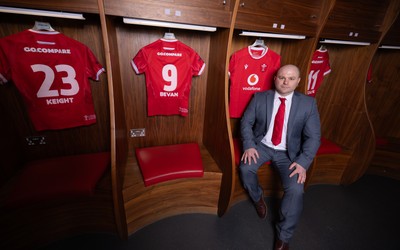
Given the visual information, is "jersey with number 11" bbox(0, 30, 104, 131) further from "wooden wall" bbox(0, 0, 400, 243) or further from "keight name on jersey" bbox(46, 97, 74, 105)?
"wooden wall" bbox(0, 0, 400, 243)

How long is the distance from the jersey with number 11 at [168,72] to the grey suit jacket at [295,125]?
0.61m

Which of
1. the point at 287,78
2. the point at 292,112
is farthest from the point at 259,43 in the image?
the point at 292,112

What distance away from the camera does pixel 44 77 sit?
1.36 metres

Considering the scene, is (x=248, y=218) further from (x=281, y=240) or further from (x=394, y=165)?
(x=394, y=165)

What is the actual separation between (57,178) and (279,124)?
175 centimetres

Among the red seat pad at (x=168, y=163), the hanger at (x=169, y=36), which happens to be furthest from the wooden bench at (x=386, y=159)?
the hanger at (x=169, y=36)

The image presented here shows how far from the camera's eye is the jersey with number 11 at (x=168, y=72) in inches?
61.6

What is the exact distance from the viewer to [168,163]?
1.55 meters

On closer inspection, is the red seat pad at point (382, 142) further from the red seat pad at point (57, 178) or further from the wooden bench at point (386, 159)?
the red seat pad at point (57, 178)

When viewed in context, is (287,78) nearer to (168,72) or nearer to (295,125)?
(295,125)

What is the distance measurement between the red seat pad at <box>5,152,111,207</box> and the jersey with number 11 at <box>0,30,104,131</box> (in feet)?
0.98

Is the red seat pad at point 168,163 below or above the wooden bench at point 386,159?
above

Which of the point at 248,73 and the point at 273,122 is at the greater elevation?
the point at 248,73

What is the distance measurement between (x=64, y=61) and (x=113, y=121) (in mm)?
681
